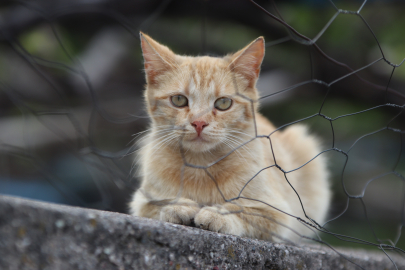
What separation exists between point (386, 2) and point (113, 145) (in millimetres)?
2949

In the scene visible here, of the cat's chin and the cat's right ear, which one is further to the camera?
the cat's right ear

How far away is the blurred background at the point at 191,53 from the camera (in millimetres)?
2488

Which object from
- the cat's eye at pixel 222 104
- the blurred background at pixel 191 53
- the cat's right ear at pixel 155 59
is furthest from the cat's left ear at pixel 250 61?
the blurred background at pixel 191 53

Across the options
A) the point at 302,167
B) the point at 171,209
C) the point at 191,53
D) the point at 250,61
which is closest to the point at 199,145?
the point at 171,209

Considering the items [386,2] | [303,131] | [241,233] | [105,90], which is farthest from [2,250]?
[386,2]

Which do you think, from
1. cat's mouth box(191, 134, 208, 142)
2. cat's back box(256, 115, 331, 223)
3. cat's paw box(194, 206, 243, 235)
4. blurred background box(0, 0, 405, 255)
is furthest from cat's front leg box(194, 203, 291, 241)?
blurred background box(0, 0, 405, 255)

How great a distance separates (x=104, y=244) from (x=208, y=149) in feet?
2.23

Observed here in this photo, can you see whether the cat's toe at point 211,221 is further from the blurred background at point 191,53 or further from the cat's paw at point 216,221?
the blurred background at point 191,53

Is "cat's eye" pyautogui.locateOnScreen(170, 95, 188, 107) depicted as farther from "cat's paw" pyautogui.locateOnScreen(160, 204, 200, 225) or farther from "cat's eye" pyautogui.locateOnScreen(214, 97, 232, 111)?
"cat's paw" pyautogui.locateOnScreen(160, 204, 200, 225)

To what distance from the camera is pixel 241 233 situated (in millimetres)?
1212

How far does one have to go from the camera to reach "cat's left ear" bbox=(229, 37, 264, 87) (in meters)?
1.33

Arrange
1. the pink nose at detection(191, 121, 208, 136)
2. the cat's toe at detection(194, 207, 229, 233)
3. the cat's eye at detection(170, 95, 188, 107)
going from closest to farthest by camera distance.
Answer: the cat's toe at detection(194, 207, 229, 233) → the pink nose at detection(191, 121, 208, 136) → the cat's eye at detection(170, 95, 188, 107)

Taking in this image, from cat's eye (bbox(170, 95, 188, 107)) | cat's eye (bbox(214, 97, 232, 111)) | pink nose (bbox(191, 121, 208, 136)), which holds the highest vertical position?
cat's eye (bbox(214, 97, 232, 111))

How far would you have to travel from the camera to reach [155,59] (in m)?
1.48
